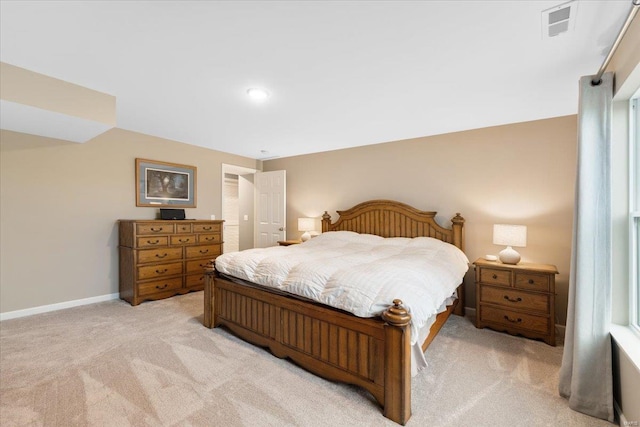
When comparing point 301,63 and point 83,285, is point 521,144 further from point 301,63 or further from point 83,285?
point 83,285

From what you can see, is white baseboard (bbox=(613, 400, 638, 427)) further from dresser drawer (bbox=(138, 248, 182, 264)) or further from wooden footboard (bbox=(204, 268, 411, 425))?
dresser drawer (bbox=(138, 248, 182, 264))

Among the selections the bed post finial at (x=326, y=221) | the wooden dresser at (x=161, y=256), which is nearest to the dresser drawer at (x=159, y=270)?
the wooden dresser at (x=161, y=256)

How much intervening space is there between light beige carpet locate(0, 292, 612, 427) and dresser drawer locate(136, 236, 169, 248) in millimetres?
1151

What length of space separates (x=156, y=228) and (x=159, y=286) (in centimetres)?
85

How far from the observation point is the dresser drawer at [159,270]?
3730 mm

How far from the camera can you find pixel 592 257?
1.75 metres

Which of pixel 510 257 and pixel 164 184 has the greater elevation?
pixel 164 184

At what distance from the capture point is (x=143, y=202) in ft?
13.9

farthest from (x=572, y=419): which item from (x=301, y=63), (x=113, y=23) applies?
(x=113, y=23)

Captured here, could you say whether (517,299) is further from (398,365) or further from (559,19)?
(559,19)

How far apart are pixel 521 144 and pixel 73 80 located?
4838 millimetres

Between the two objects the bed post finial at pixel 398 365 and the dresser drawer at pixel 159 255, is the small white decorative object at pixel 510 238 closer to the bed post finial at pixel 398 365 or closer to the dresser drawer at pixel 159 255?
the bed post finial at pixel 398 365

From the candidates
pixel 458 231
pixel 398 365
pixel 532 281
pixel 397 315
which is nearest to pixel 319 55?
pixel 397 315

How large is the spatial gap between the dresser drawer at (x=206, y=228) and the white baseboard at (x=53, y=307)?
1.44m
